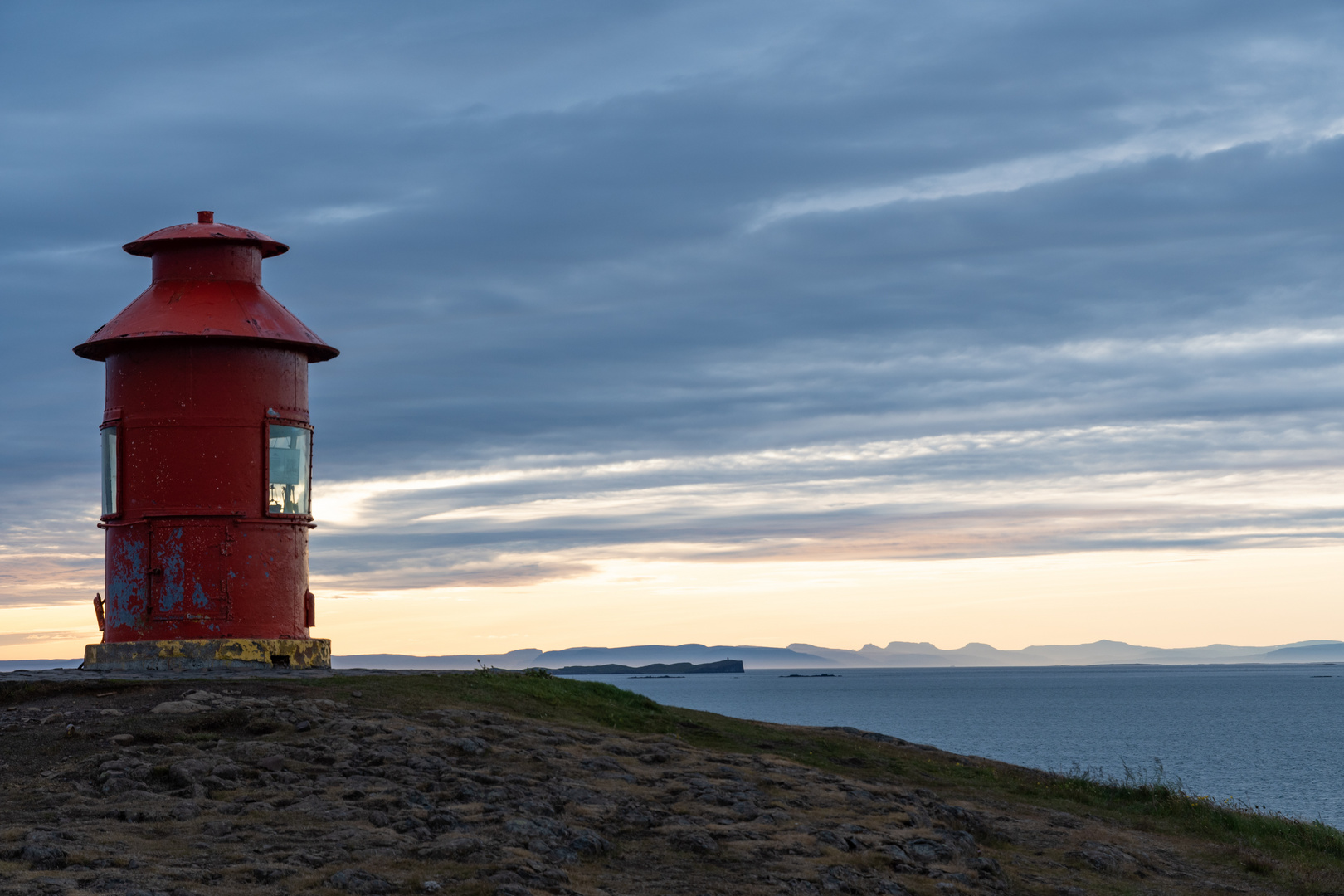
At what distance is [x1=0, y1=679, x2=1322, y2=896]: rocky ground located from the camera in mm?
10633

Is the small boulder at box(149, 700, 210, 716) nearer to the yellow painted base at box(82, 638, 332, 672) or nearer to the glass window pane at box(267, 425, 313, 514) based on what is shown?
the yellow painted base at box(82, 638, 332, 672)

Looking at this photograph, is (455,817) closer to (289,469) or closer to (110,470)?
(289,469)

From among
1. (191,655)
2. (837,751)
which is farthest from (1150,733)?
(191,655)

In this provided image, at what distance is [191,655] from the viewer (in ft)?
63.0

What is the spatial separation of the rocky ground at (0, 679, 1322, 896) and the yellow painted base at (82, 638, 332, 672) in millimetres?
2219

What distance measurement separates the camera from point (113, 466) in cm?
2003

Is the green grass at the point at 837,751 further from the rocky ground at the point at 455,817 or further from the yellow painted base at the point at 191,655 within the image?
the yellow painted base at the point at 191,655

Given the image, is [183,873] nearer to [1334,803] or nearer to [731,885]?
[731,885]

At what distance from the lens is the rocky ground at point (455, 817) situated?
419 inches

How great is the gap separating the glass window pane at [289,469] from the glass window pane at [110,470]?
8.06 ft

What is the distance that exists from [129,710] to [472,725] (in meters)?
4.27

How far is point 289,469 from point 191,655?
10.9ft

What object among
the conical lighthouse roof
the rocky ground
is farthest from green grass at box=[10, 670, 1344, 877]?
the conical lighthouse roof

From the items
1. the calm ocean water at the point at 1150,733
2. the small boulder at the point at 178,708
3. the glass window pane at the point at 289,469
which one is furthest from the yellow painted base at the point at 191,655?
the calm ocean water at the point at 1150,733
